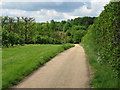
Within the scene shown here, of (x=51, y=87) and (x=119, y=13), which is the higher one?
(x=119, y=13)

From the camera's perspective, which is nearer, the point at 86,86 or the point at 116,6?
the point at 86,86

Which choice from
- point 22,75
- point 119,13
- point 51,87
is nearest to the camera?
point 51,87

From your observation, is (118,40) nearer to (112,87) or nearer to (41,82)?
(112,87)

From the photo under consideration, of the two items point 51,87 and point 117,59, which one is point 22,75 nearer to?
point 51,87

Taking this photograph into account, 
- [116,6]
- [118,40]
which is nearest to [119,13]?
[116,6]

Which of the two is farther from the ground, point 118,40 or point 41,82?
point 118,40

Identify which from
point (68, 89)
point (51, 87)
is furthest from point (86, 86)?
point (51, 87)

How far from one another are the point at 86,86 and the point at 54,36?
244ft

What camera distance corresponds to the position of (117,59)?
8.59m

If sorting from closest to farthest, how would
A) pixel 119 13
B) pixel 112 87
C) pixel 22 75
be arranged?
pixel 112 87
pixel 119 13
pixel 22 75

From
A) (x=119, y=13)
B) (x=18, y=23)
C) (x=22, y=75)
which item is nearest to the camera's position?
(x=119, y=13)

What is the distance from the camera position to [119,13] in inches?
365

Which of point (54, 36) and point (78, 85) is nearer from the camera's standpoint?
point (78, 85)

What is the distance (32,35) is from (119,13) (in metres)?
58.5
